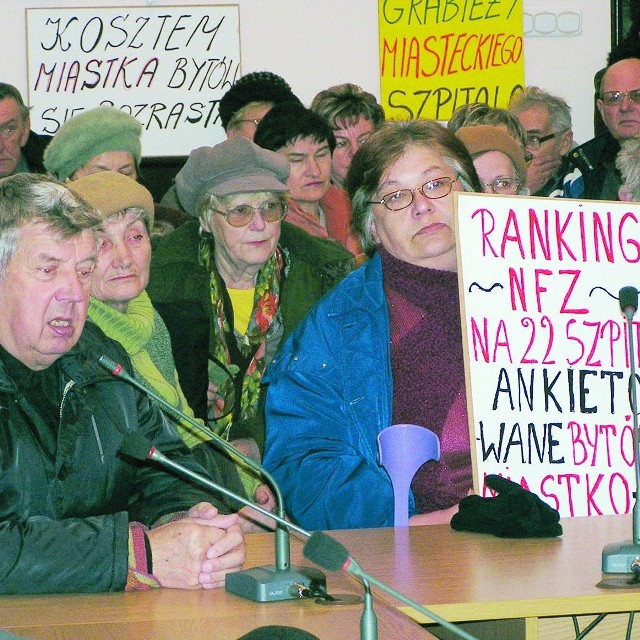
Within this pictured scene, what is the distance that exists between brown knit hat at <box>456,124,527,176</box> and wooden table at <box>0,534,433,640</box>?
229 cm

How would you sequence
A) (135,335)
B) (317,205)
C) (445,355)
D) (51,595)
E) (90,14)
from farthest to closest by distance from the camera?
(90,14), (317,205), (135,335), (445,355), (51,595)

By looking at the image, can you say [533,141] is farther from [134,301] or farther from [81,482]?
[81,482]

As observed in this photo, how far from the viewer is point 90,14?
6223mm

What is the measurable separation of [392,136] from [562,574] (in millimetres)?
1522

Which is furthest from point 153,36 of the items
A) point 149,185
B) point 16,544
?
point 16,544

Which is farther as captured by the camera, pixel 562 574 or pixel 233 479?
pixel 233 479

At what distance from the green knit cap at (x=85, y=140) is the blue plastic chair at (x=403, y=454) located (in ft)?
6.28

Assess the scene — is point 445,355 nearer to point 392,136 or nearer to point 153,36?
point 392,136

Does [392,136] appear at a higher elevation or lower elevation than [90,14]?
lower

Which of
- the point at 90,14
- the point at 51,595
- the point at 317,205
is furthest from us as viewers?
the point at 90,14

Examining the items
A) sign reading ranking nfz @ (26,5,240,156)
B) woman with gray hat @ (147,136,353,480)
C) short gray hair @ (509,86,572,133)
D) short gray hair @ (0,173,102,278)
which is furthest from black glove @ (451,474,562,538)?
sign reading ranking nfz @ (26,5,240,156)

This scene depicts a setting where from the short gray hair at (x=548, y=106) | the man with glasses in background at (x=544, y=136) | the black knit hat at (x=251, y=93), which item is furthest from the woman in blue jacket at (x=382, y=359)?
the short gray hair at (x=548, y=106)

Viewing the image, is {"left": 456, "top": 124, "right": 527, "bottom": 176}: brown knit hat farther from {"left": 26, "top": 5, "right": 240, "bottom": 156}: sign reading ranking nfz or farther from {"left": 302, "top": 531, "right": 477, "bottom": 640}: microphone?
{"left": 302, "top": 531, "right": 477, "bottom": 640}: microphone

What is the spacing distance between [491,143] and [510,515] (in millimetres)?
1878
